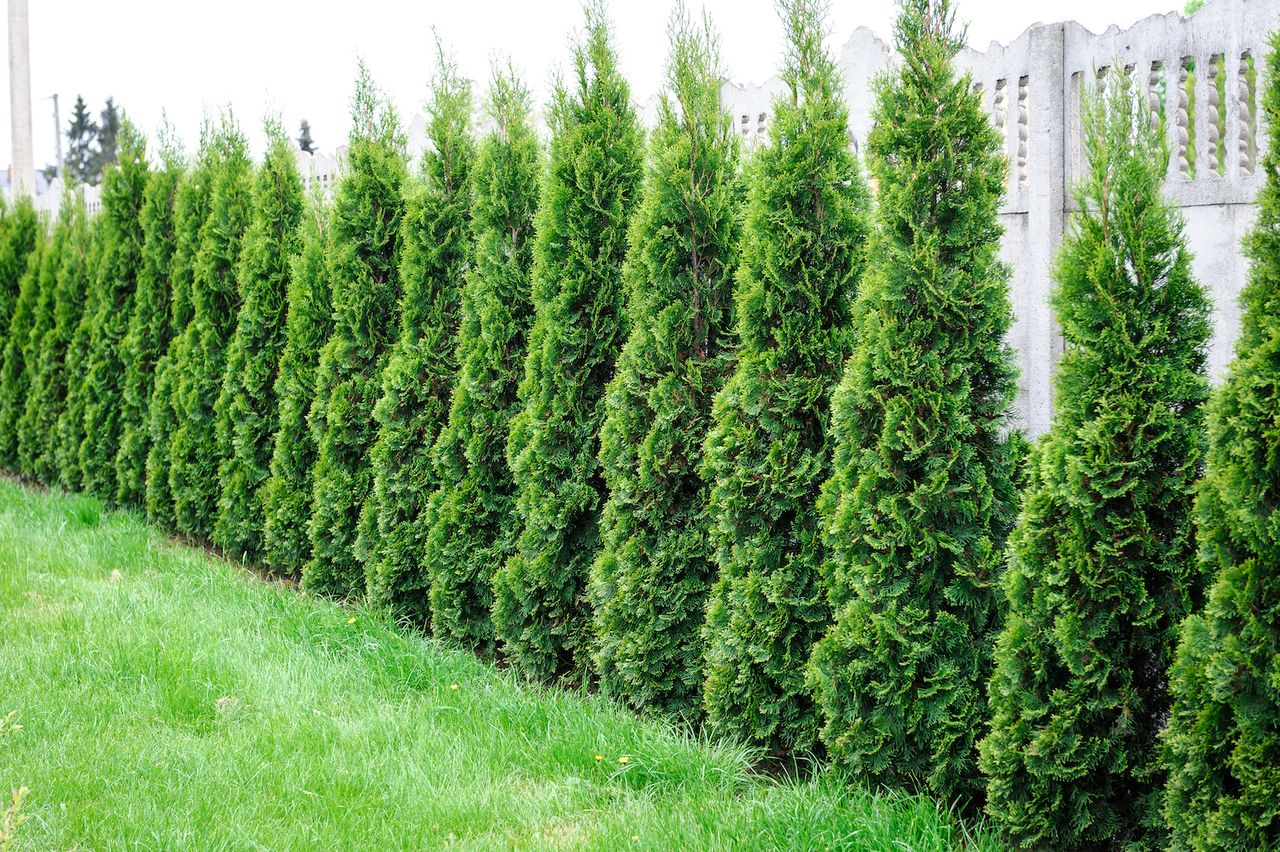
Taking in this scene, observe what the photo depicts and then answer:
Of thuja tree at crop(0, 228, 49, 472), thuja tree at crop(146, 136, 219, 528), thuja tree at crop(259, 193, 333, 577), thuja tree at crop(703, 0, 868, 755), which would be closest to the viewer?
thuja tree at crop(703, 0, 868, 755)

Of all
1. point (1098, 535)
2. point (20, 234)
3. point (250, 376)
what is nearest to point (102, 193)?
point (20, 234)

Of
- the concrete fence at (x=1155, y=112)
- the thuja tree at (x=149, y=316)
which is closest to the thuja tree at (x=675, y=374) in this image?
the concrete fence at (x=1155, y=112)

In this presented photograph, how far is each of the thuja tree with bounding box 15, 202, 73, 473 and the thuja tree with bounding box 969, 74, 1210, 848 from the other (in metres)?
10.5

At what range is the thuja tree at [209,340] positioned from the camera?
8.69 m

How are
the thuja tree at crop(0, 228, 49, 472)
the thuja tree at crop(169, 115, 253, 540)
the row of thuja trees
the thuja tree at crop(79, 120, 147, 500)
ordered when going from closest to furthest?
the row of thuja trees, the thuja tree at crop(169, 115, 253, 540), the thuja tree at crop(79, 120, 147, 500), the thuja tree at crop(0, 228, 49, 472)

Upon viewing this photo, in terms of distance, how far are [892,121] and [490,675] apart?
10.9 ft

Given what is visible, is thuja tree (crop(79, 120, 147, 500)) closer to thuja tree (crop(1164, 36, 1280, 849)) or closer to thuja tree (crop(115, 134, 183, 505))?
thuja tree (crop(115, 134, 183, 505))

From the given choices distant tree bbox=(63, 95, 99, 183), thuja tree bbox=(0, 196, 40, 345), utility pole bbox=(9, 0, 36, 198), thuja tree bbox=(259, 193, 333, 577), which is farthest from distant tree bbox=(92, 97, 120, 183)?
thuja tree bbox=(259, 193, 333, 577)

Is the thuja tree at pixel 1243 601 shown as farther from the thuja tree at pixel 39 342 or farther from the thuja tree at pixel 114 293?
the thuja tree at pixel 39 342

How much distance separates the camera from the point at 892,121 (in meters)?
4.13

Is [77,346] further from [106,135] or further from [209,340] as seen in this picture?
[106,135]

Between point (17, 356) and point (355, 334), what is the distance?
22.6 ft

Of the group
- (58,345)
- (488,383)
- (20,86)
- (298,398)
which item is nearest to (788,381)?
(488,383)

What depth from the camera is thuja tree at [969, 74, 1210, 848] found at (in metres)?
3.48
